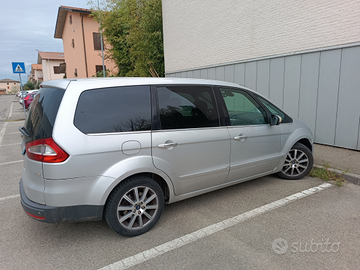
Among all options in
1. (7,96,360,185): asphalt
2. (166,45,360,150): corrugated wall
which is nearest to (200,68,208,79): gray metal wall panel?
(166,45,360,150): corrugated wall

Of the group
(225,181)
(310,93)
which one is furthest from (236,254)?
(310,93)

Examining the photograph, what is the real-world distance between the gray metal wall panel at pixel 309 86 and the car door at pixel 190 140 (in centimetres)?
435

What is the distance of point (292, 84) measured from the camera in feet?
23.4

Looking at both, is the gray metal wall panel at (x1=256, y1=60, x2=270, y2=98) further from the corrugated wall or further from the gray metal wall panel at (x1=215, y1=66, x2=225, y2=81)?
the gray metal wall panel at (x1=215, y1=66, x2=225, y2=81)

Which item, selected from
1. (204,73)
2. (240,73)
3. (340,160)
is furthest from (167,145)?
(204,73)

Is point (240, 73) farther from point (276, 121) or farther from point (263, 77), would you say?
point (276, 121)

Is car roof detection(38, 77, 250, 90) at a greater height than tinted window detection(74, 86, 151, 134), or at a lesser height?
greater

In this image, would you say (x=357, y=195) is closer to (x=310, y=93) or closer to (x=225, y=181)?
(x=225, y=181)

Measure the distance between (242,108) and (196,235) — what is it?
2003mm

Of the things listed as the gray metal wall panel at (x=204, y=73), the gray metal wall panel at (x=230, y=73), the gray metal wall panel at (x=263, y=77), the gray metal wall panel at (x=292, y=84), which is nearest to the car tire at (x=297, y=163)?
the gray metal wall panel at (x=292, y=84)

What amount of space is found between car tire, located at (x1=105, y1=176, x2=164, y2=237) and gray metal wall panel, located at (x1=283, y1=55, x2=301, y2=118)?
5.55 metres

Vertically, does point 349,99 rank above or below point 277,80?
below

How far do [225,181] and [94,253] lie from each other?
1901 mm

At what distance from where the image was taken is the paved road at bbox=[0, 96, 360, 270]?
8.16 ft
